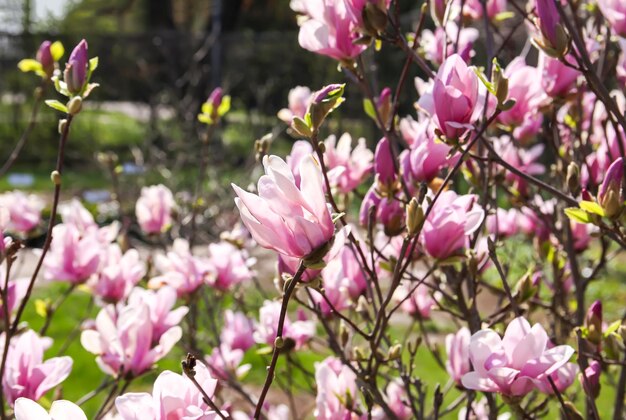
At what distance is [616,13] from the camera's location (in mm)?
1289

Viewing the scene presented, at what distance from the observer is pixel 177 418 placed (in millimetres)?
852

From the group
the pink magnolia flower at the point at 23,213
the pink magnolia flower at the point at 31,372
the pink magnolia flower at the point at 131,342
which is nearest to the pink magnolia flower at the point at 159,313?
the pink magnolia flower at the point at 131,342

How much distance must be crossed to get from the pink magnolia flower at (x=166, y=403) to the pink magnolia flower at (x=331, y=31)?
0.61 meters

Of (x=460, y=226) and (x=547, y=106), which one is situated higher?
(x=547, y=106)

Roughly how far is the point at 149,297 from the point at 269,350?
0.30 meters

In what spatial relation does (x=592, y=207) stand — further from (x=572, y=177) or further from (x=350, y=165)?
(x=350, y=165)

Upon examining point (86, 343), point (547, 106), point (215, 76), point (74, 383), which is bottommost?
point (74, 383)

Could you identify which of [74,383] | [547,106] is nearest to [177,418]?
[547,106]

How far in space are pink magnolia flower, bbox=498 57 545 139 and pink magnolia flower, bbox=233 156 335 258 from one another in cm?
62

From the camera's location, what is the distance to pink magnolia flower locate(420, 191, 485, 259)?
1.16m

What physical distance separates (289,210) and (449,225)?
396 mm

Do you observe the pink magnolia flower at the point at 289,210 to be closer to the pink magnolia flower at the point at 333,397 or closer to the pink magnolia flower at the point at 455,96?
the pink magnolia flower at the point at 455,96

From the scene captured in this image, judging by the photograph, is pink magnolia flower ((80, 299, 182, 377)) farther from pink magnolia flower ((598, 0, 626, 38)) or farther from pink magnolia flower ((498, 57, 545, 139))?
pink magnolia flower ((598, 0, 626, 38))

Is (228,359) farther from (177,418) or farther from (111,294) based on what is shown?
(177,418)
